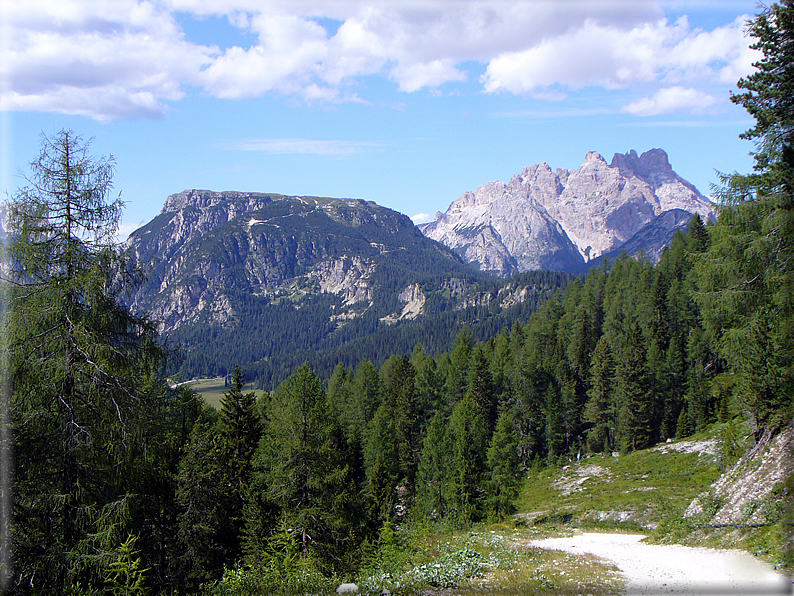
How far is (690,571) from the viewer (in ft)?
47.3

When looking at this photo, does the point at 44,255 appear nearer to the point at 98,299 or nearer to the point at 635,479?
the point at 98,299

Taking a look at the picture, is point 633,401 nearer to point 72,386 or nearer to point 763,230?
point 763,230

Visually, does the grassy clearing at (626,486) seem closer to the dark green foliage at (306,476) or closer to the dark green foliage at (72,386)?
the dark green foliage at (306,476)

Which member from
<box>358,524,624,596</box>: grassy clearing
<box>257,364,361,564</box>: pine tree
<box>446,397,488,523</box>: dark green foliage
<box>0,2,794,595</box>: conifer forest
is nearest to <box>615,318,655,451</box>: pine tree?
<box>0,2,794,595</box>: conifer forest

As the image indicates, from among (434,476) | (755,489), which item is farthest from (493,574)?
(434,476)

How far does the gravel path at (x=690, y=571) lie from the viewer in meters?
12.0

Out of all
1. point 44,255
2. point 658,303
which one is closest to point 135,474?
point 44,255

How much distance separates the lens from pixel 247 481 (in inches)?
1249

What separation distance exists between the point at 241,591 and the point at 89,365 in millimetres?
6459

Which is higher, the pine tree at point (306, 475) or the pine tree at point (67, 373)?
the pine tree at point (67, 373)

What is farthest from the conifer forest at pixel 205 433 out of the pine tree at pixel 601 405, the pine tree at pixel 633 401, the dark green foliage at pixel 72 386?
the pine tree at pixel 601 405

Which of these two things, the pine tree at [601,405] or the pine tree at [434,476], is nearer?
the pine tree at [434,476]

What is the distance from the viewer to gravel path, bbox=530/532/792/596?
472 inches

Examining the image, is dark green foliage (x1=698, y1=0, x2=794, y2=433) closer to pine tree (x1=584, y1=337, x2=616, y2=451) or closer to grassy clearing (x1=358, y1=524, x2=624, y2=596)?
grassy clearing (x1=358, y1=524, x2=624, y2=596)
